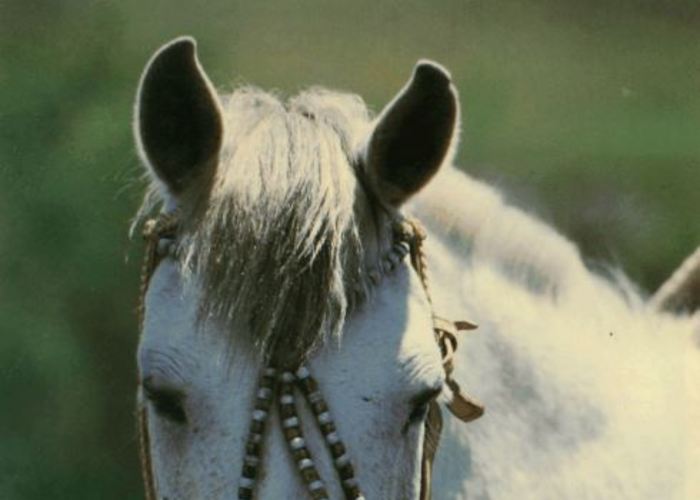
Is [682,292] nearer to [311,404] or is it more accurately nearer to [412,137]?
[412,137]

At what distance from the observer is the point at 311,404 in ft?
3.78

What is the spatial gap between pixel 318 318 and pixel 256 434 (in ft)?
0.43

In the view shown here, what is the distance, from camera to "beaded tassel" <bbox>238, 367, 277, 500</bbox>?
111 cm

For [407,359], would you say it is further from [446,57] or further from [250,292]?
[446,57]

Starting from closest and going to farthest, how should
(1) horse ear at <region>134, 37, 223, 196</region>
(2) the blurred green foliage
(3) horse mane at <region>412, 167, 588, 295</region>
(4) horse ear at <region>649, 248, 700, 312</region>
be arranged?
(1) horse ear at <region>134, 37, 223, 196</region>
(3) horse mane at <region>412, 167, 588, 295</region>
(4) horse ear at <region>649, 248, 700, 312</region>
(2) the blurred green foliage

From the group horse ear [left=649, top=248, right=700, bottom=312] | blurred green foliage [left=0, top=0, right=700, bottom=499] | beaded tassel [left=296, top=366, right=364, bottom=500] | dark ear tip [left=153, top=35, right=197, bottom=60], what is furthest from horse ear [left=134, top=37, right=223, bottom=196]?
blurred green foliage [left=0, top=0, right=700, bottom=499]

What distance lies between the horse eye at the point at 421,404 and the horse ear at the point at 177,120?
1.05 ft

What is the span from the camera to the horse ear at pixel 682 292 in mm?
1723

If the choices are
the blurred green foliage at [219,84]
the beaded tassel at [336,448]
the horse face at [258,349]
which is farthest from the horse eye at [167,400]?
the blurred green foliage at [219,84]

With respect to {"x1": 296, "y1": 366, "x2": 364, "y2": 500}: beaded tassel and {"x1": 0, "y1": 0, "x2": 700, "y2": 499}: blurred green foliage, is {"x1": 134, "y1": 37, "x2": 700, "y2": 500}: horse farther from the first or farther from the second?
{"x1": 0, "y1": 0, "x2": 700, "y2": 499}: blurred green foliage

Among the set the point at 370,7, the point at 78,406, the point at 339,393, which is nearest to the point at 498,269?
the point at 339,393

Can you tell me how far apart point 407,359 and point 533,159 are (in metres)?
1.38

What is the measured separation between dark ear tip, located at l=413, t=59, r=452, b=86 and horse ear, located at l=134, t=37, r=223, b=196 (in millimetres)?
213

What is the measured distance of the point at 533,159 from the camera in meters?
2.51
